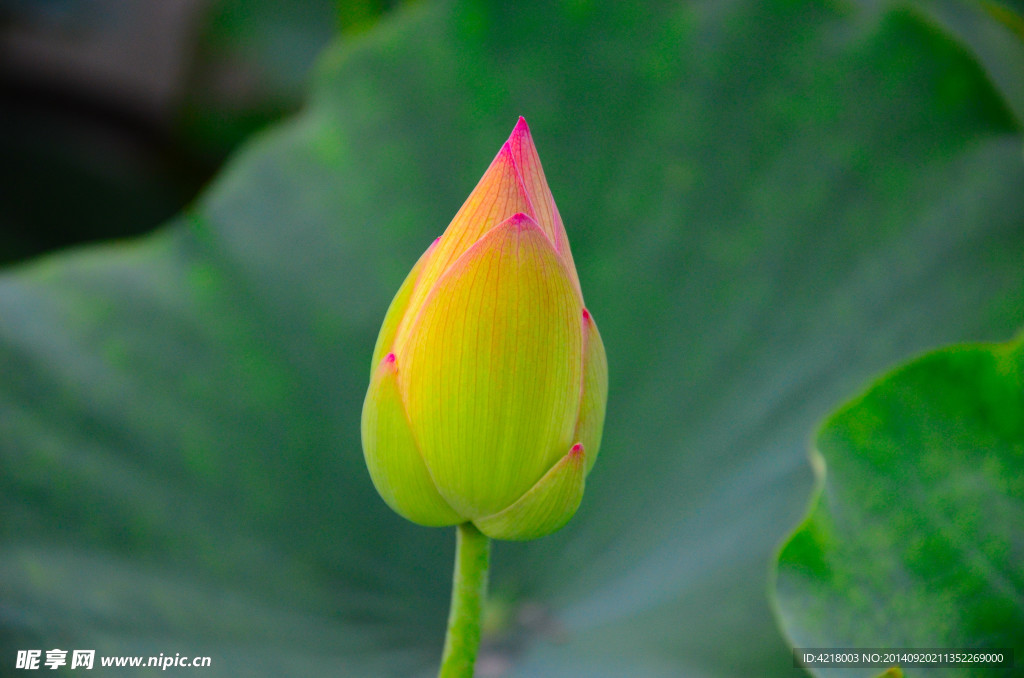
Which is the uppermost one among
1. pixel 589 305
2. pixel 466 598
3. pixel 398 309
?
pixel 589 305

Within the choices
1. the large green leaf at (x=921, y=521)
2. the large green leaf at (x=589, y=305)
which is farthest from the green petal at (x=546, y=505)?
the large green leaf at (x=589, y=305)

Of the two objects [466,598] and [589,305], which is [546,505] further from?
[589,305]

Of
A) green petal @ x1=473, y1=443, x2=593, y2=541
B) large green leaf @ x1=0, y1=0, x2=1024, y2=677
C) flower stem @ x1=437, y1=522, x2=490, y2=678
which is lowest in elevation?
flower stem @ x1=437, y1=522, x2=490, y2=678

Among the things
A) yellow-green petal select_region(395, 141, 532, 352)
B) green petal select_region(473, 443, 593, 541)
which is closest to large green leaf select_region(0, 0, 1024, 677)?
green petal select_region(473, 443, 593, 541)

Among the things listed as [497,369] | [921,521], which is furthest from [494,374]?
[921,521]

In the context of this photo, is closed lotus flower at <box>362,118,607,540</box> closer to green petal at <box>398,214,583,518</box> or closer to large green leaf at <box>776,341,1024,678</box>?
green petal at <box>398,214,583,518</box>

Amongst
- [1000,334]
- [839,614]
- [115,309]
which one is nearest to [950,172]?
[1000,334]

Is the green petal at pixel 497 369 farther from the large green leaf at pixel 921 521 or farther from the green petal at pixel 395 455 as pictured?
the large green leaf at pixel 921 521

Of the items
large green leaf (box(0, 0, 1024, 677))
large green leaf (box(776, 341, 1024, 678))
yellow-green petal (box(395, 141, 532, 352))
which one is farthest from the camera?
large green leaf (box(0, 0, 1024, 677))
